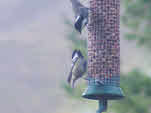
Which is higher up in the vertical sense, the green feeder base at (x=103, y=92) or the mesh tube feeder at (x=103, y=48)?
the mesh tube feeder at (x=103, y=48)

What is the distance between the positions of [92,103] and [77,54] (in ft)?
20.0

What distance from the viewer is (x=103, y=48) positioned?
7223 millimetres

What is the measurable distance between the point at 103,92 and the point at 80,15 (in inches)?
40.1

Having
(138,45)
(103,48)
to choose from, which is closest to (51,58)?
(138,45)

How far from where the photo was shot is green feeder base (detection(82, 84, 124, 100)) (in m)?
6.88

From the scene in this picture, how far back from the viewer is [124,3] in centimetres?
1392

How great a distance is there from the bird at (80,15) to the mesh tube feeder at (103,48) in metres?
0.22

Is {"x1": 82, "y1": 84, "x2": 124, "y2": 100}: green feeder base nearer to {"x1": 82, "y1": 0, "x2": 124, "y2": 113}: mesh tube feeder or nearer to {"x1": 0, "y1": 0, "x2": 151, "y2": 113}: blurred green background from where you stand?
{"x1": 82, "y1": 0, "x2": 124, "y2": 113}: mesh tube feeder

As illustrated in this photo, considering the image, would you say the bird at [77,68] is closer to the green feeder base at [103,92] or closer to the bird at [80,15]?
the green feeder base at [103,92]

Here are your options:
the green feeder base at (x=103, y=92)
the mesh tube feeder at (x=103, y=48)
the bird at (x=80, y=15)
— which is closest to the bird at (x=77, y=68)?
the mesh tube feeder at (x=103, y=48)

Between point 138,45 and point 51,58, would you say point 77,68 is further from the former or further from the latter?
point 51,58

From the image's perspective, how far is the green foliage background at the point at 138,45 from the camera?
12.5 meters

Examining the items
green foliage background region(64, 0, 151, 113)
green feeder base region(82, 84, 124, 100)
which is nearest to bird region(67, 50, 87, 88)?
green feeder base region(82, 84, 124, 100)

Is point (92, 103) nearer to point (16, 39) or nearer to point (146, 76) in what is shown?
point (146, 76)
